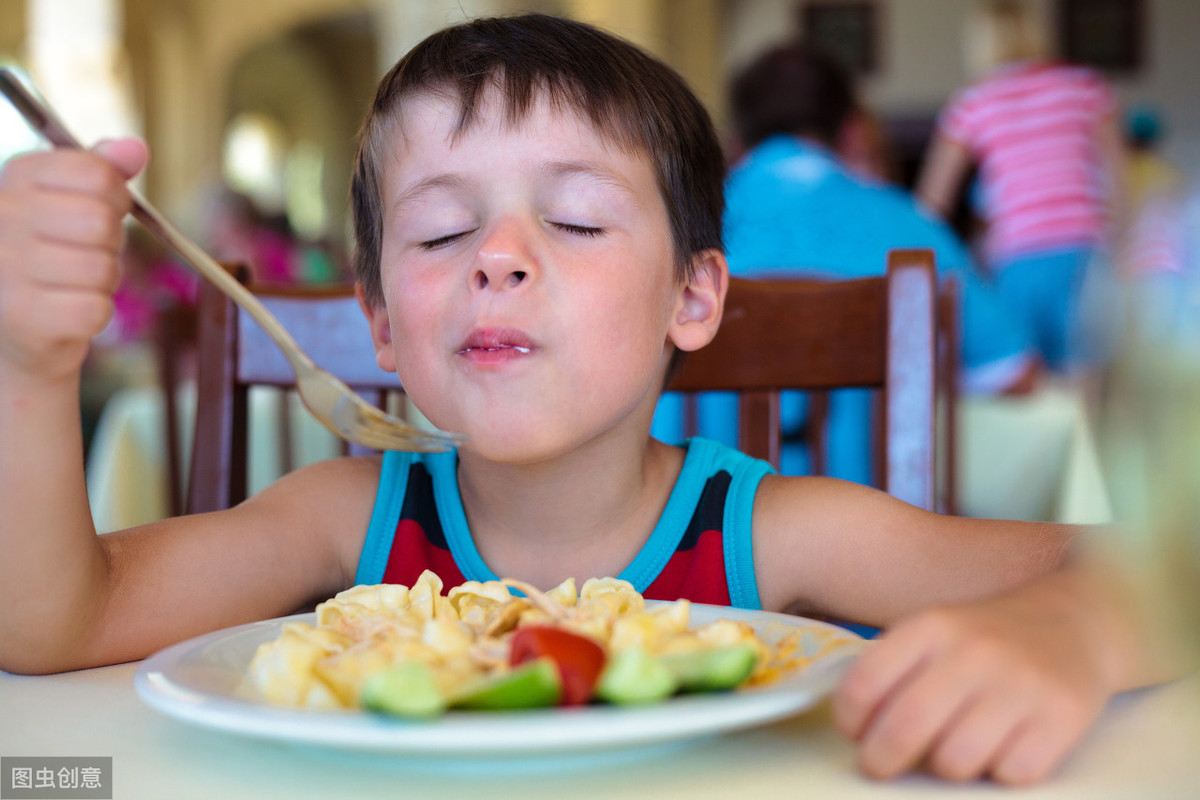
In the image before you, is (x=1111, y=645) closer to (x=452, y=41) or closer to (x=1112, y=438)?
(x=1112, y=438)

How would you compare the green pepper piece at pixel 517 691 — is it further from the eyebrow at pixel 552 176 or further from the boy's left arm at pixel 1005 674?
the eyebrow at pixel 552 176

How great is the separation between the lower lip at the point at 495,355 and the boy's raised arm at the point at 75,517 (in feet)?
0.79

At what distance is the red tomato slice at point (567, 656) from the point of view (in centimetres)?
43

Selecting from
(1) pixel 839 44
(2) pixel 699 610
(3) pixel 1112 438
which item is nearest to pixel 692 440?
(2) pixel 699 610

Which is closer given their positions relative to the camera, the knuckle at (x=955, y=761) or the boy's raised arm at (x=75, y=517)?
the knuckle at (x=955, y=761)

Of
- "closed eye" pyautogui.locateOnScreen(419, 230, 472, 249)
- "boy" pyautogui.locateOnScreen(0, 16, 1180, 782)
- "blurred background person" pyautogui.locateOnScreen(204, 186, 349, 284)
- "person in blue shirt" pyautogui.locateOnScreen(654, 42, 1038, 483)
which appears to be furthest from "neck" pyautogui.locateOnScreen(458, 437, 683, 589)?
"blurred background person" pyautogui.locateOnScreen(204, 186, 349, 284)

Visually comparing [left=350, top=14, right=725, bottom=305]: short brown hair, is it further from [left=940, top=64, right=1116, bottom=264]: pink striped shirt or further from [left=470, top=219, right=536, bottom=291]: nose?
[left=940, top=64, right=1116, bottom=264]: pink striped shirt

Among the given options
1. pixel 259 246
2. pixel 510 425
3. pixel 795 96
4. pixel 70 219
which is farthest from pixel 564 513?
pixel 259 246

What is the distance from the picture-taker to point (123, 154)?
23.0 inches

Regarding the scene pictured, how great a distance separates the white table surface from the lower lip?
1.20 ft

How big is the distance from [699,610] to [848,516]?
0.97 feet

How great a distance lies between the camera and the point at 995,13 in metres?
3.42

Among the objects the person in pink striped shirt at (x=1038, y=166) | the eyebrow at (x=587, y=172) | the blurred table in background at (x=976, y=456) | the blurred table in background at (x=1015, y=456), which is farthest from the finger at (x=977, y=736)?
the person in pink striped shirt at (x=1038, y=166)

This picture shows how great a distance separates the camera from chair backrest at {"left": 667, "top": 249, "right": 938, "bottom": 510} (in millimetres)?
1087
